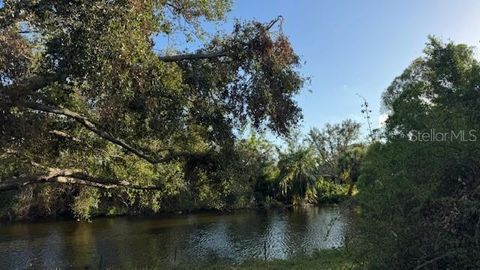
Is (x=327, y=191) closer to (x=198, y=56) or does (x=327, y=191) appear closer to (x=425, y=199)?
(x=198, y=56)

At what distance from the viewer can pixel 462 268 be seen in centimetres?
562

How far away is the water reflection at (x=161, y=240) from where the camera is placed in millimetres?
25062

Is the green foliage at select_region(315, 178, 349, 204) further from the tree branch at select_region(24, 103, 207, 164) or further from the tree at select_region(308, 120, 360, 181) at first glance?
the tree branch at select_region(24, 103, 207, 164)

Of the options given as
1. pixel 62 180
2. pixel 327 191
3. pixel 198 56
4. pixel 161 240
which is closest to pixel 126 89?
pixel 198 56

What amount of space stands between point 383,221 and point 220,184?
8669 millimetres

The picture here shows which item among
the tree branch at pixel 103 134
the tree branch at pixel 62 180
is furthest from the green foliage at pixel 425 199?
the tree branch at pixel 62 180

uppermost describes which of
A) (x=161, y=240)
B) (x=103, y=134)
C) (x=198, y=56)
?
(x=198, y=56)

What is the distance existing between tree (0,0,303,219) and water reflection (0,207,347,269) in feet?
23.6

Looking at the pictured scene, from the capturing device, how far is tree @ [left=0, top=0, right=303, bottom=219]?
8398 mm

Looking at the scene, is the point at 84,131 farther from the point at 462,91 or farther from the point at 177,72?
the point at 462,91

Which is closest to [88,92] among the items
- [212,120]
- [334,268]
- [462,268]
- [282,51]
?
[212,120]

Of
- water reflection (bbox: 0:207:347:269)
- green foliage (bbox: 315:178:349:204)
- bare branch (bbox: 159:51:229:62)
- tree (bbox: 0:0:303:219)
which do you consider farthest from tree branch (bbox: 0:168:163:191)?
green foliage (bbox: 315:178:349:204)

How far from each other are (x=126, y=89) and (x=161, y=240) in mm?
24661

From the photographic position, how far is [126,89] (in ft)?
30.7
